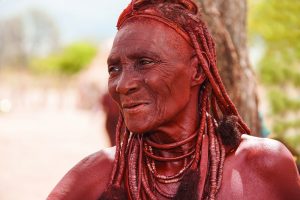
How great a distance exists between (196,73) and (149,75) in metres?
0.24

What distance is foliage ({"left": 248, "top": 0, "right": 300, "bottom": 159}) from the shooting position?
10.8 m

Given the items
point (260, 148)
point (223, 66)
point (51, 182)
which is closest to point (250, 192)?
point (260, 148)

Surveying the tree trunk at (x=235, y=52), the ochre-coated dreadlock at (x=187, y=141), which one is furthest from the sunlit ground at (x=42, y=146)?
the ochre-coated dreadlock at (x=187, y=141)

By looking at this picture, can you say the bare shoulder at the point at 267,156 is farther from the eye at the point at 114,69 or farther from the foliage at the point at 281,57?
the foliage at the point at 281,57

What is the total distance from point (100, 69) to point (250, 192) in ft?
80.9

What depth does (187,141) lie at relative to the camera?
220 centimetres

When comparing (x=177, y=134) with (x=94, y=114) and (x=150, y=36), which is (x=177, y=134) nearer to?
(x=150, y=36)

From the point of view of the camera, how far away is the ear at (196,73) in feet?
7.20

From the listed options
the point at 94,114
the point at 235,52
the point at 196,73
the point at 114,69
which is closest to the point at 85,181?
the point at 114,69

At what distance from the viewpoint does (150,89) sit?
6.79ft

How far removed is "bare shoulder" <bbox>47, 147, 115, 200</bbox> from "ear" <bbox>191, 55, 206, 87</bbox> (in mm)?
480

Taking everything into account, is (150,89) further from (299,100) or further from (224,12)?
(299,100)

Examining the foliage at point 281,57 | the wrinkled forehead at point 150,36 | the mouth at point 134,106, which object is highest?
the wrinkled forehead at point 150,36

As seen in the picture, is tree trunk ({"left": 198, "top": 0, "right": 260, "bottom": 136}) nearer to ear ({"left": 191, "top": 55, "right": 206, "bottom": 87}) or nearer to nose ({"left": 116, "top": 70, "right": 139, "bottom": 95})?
ear ({"left": 191, "top": 55, "right": 206, "bottom": 87})
